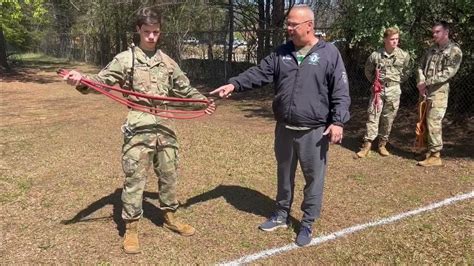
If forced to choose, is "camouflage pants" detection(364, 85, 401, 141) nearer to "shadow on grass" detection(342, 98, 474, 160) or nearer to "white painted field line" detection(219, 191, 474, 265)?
"shadow on grass" detection(342, 98, 474, 160)

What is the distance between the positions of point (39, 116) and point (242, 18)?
913 centimetres

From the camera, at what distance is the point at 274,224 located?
4410 mm

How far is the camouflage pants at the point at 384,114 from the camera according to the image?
263 inches

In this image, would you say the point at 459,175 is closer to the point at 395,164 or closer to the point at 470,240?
the point at 395,164

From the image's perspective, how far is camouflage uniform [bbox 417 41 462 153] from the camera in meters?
6.00

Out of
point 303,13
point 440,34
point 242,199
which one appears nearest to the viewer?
point 303,13

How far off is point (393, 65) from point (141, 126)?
13.6 ft

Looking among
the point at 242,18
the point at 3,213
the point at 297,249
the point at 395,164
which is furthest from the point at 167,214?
the point at 242,18

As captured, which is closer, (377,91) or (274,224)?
(274,224)

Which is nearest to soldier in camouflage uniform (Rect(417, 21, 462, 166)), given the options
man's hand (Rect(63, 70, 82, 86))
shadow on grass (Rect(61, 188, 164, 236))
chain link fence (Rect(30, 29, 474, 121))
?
chain link fence (Rect(30, 29, 474, 121))

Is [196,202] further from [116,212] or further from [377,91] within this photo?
[377,91]

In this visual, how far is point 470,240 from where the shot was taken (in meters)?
4.09

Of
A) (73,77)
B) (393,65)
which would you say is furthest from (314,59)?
(393,65)

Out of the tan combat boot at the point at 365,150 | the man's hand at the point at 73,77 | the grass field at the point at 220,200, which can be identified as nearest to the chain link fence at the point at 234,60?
the grass field at the point at 220,200
